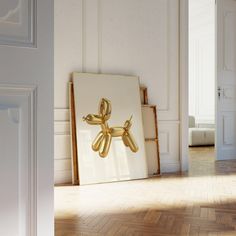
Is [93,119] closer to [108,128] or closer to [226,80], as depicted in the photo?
[108,128]

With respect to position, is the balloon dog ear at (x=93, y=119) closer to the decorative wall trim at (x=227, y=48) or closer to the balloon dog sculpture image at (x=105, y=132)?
the balloon dog sculpture image at (x=105, y=132)

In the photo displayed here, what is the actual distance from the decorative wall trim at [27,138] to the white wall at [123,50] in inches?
111

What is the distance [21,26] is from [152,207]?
217cm

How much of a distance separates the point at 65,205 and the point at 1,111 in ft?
6.62

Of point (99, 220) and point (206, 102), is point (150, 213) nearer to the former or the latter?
point (99, 220)

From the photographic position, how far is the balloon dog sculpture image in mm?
4039

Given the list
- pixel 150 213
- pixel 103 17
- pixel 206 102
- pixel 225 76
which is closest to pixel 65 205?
pixel 150 213

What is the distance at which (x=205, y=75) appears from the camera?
396 inches

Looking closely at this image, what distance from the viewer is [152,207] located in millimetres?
2908

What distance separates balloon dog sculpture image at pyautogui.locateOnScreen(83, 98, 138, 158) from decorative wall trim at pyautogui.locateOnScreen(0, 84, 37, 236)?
2794 mm

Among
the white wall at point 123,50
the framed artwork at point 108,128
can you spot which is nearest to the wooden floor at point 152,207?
the framed artwork at point 108,128

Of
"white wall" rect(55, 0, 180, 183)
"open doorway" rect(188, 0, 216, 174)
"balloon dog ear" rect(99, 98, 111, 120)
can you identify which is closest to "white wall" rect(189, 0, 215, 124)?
"open doorway" rect(188, 0, 216, 174)

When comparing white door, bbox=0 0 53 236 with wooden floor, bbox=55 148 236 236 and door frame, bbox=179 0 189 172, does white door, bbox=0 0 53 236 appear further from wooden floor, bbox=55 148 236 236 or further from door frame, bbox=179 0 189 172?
door frame, bbox=179 0 189 172

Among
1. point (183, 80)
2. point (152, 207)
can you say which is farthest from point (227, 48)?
point (152, 207)
